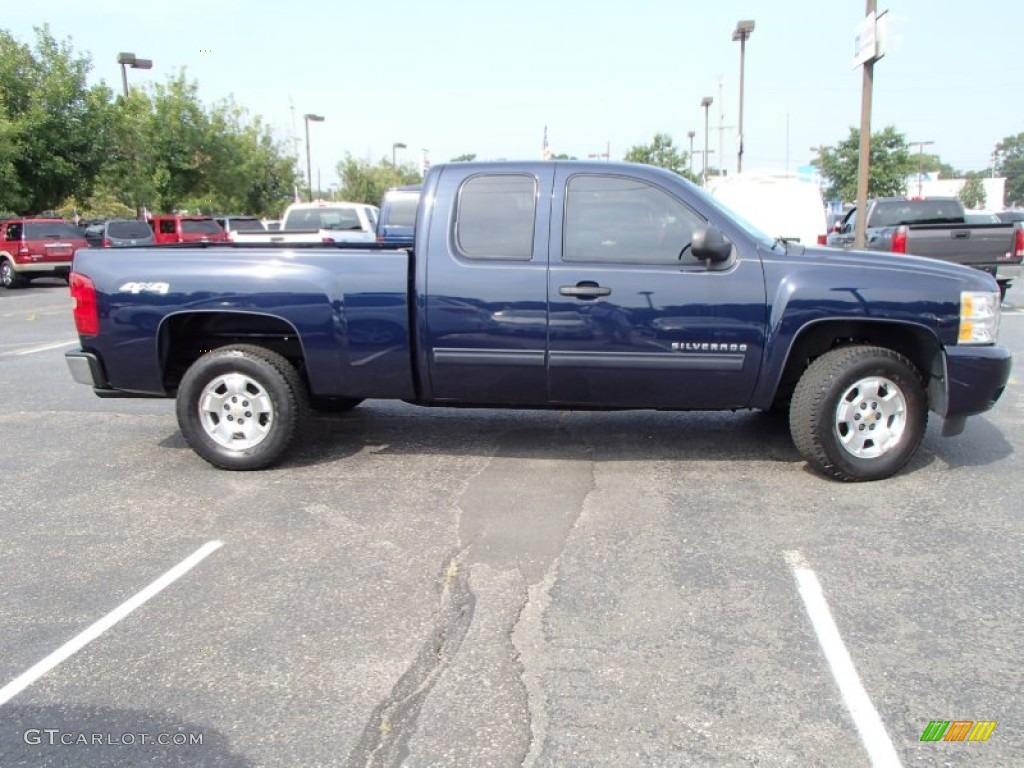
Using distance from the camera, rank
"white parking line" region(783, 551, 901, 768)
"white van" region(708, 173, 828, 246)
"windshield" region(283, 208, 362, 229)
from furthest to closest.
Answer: "windshield" region(283, 208, 362, 229) < "white van" region(708, 173, 828, 246) < "white parking line" region(783, 551, 901, 768)

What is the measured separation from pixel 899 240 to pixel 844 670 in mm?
10365

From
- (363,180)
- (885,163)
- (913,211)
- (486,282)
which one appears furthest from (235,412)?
(363,180)

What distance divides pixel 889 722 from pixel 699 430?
3.67 m

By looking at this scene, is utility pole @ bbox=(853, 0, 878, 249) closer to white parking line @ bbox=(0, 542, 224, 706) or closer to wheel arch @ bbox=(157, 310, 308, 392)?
wheel arch @ bbox=(157, 310, 308, 392)

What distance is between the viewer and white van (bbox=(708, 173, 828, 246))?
14344 mm

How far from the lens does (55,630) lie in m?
3.48

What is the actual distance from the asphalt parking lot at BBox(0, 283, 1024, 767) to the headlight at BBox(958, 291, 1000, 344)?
887 millimetres

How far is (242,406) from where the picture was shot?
5469 millimetres

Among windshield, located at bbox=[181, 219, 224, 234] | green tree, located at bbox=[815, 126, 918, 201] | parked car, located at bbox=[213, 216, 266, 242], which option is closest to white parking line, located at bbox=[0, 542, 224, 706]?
windshield, located at bbox=[181, 219, 224, 234]

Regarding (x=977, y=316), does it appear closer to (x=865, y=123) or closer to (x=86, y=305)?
(x=86, y=305)

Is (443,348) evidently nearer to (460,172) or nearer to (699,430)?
(460,172)

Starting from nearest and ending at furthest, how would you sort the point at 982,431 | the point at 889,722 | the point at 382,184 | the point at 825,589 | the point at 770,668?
the point at 889,722 → the point at 770,668 → the point at 825,589 → the point at 982,431 → the point at 382,184

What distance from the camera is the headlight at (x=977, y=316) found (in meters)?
4.95

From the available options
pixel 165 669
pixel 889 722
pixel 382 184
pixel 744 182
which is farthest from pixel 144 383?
pixel 382 184
